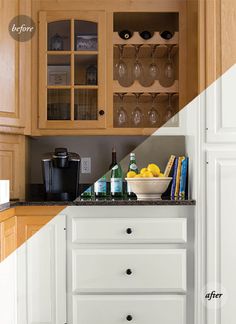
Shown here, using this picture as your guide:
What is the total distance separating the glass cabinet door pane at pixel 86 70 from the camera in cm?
303

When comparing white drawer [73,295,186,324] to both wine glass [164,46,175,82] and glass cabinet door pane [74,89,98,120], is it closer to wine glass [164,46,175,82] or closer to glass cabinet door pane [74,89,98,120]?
glass cabinet door pane [74,89,98,120]

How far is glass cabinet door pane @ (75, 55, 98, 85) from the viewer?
119 inches

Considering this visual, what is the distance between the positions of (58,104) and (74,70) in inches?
9.2

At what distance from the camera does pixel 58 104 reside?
9.93 feet

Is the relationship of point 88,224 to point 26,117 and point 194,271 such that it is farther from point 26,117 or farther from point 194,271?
point 26,117

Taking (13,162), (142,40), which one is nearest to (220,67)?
(142,40)

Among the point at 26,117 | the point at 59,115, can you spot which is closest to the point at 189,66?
the point at 59,115

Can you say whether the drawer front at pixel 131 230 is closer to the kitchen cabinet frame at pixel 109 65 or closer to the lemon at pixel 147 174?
the lemon at pixel 147 174

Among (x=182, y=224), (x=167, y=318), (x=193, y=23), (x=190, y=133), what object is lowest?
(x=167, y=318)

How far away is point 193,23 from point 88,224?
129cm

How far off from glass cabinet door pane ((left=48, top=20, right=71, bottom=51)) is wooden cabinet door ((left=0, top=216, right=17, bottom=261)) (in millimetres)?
1113

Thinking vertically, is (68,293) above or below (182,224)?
below

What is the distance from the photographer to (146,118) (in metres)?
3.12

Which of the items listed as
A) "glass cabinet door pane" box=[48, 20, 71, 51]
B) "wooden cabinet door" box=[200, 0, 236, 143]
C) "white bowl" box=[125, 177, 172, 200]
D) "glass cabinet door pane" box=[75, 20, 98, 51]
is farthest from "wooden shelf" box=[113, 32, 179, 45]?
"white bowl" box=[125, 177, 172, 200]
